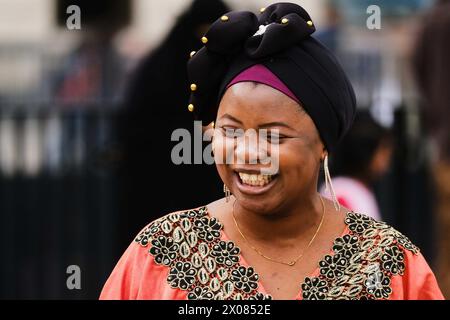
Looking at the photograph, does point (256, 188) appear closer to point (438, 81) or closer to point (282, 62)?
point (282, 62)

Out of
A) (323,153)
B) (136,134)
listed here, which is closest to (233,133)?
(323,153)

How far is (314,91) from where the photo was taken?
12.6ft

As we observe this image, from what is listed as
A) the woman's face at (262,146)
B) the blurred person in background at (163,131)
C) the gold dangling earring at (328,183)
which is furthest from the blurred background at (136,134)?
the woman's face at (262,146)

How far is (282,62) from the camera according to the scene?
3854mm

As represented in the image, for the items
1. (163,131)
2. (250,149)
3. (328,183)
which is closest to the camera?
(250,149)

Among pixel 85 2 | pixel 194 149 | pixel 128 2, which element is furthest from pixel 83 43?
pixel 194 149

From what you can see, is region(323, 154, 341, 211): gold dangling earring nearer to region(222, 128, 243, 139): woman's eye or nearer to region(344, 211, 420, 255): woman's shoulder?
A: region(344, 211, 420, 255): woman's shoulder

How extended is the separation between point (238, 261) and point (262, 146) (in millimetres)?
355

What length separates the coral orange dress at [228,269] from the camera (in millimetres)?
3836

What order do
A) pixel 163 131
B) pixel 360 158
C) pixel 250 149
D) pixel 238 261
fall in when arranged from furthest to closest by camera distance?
1. pixel 163 131
2. pixel 360 158
3. pixel 238 261
4. pixel 250 149

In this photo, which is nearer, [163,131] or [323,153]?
[323,153]

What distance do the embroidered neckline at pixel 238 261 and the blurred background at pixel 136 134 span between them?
2.52m

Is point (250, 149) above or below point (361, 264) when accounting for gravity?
above

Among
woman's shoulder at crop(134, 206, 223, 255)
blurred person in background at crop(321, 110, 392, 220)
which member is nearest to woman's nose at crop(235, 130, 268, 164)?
woman's shoulder at crop(134, 206, 223, 255)
